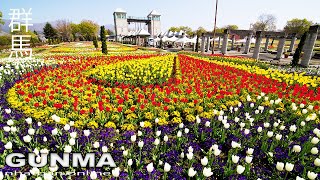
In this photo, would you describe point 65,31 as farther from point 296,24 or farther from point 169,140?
point 169,140

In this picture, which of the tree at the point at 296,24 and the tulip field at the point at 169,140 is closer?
the tulip field at the point at 169,140

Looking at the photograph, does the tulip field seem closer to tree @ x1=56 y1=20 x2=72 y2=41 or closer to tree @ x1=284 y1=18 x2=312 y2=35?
tree @ x1=284 y1=18 x2=312 y2=35

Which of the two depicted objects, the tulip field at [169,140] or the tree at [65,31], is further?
the tree at [65,31]

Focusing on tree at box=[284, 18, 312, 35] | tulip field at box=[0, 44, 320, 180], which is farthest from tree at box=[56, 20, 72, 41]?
tulip field at box=[0, 44, 320, 180]

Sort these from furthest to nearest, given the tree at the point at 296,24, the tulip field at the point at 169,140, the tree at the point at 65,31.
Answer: the tree at the point at 65,31, the tree at the point at 296,24, the tulip field at the point at 169,140

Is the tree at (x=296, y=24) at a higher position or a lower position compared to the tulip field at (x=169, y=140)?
higher

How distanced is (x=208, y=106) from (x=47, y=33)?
101559 mm

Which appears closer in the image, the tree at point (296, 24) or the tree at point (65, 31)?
the tree at point (296, 24)

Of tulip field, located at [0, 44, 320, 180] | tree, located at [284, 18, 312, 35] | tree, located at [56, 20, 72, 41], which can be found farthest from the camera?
tree, located at [56, 20, 72, 41]

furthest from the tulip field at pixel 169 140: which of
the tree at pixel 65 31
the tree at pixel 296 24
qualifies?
the tree at pixel 65 31

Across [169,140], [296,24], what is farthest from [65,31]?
[169,140]

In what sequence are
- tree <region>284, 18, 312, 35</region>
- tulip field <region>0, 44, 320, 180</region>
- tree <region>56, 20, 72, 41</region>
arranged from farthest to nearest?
tree <region>56, 20, 72, 41</region>
tree <region>284, 18, 312, 35</region>
tulip field <region>0, 44, 320, 180</region>

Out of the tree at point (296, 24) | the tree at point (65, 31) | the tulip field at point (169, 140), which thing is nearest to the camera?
the tulip field at point (169, 140)

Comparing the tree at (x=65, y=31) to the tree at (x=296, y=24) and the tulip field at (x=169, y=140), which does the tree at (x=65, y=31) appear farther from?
the tulip field at (x=169, y=140)
